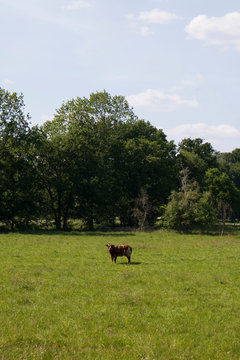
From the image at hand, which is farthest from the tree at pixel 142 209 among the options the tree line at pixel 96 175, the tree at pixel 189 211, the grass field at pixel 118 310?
the grass field at pixel 118 310

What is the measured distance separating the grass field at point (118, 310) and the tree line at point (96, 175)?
95.5 feet

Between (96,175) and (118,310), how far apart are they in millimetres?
43800

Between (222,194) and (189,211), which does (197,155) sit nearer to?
(222,194)

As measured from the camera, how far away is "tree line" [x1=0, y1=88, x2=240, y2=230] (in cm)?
4969

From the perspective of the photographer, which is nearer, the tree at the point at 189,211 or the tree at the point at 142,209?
the tree at the point at 189,211

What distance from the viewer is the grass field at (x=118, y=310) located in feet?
29.5

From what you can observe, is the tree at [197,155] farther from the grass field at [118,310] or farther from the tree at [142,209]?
the grass field at [118,310]

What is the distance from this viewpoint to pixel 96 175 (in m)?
55.4

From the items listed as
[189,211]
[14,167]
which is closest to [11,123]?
[14,167]

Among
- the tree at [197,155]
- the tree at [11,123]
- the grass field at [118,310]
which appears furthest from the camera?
the tree at [197,155]

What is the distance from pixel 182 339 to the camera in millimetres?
9664

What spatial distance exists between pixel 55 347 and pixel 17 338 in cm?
120

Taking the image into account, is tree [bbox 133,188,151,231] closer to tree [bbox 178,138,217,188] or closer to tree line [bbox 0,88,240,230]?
tree line [bbox 0,88,240,230]

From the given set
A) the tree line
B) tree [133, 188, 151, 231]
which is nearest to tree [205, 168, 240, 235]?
the tree line
